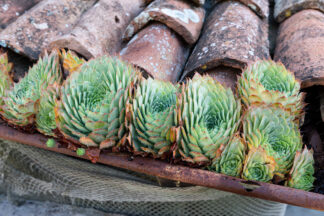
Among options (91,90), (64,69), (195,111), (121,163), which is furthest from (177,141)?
(64,69)

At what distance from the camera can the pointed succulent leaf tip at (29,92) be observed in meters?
1.07

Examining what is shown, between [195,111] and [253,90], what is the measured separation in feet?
0.88

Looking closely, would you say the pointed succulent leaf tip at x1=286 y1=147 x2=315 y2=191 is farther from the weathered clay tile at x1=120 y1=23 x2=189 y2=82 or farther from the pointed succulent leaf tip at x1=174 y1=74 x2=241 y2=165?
the weathered clay tile at x1=120 y1=23 x2=189 y2=82

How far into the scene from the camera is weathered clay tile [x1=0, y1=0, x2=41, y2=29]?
1.81 m

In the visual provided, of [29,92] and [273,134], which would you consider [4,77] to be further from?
[273,134]

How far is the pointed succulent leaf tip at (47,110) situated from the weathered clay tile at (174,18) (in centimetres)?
79

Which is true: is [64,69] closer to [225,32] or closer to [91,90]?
[91,90]

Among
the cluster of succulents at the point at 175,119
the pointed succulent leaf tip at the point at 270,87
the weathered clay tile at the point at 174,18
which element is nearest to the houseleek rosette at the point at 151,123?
the cluster of succulents at the point at 175,119

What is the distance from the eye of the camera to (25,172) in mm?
1396

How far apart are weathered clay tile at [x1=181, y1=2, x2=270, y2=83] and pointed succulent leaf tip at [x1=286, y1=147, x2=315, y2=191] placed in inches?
18.0

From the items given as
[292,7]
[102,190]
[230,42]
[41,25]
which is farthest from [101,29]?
[292,7]

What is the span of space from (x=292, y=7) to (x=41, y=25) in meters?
1.59

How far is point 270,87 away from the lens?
1136 millimetres

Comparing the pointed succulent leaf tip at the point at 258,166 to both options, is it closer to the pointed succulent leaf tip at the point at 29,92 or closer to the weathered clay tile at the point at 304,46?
the weathered clay tile at the point at 304,46
